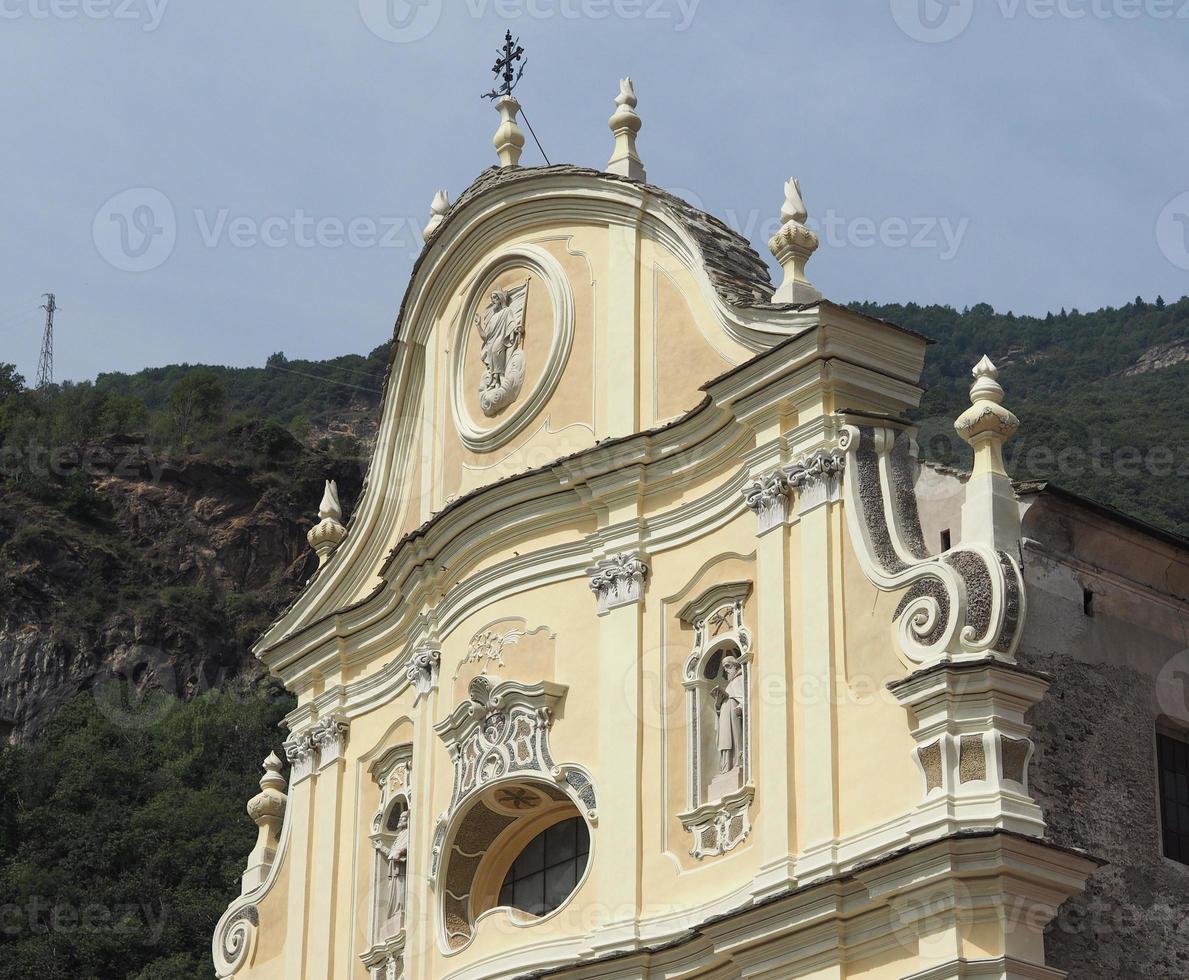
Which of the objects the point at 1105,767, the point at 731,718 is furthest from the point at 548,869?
the point at 1105,767

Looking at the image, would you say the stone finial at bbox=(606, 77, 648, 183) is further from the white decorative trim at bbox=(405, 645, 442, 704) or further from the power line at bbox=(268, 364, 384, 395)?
the power line at bbox=(268, 364, 384, 395)

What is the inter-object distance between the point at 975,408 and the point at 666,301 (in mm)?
3987

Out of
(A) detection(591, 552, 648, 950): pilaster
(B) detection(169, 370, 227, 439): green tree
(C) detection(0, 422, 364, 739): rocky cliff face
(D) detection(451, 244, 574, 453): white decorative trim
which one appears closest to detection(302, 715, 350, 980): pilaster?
(D) detection(451, 244, 574, 453): white decorative trim

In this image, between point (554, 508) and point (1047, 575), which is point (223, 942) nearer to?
point (554, 508)

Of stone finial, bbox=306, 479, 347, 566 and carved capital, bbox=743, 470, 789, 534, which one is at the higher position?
stone finial, bbox=306, 479, 347, 566

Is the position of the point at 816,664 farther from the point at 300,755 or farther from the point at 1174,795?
the point at 300,755

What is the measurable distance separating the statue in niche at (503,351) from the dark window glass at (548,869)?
12.3 ft

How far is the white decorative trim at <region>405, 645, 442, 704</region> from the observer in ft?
59.0

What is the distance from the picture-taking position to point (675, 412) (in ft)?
55.8

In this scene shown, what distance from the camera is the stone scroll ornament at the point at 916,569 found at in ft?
44.0

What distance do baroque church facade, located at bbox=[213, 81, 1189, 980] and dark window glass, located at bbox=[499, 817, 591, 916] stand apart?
0.04 m

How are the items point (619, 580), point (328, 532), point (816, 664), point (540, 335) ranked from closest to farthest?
point (816, 664) < point (619, 580) < point (540, 335) < point (328, 532)

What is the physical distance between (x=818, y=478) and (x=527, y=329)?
13.3 ft

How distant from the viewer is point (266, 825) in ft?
65.9
